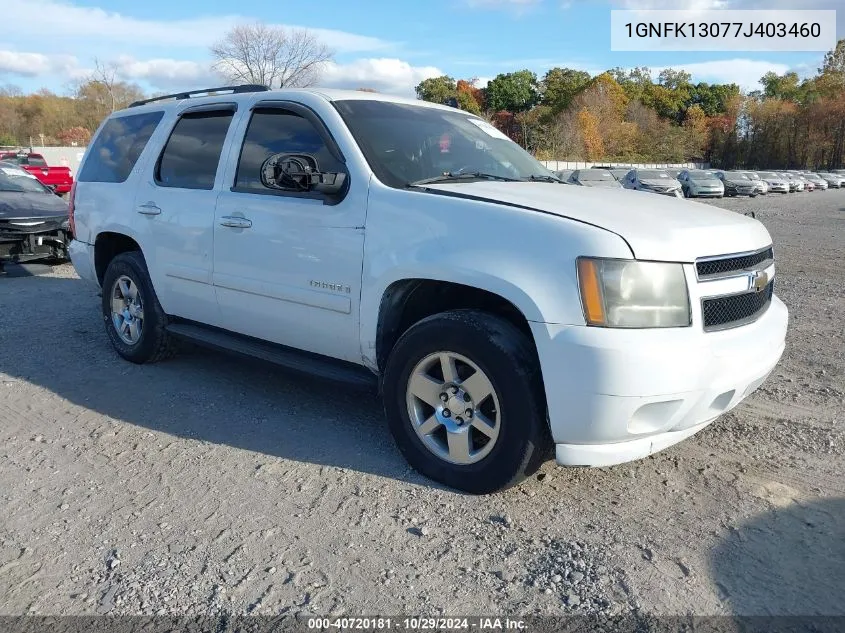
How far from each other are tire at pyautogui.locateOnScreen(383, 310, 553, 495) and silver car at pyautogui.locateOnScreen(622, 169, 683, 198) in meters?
23.9

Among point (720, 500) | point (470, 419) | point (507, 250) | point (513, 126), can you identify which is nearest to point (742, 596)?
point (720, 500)

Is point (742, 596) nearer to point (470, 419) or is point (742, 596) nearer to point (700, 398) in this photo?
point (700, 398)

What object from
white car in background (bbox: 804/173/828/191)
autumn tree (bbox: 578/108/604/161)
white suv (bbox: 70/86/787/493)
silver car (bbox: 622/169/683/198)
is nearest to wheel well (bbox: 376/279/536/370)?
white suv (bbox: 70/86/787/493)

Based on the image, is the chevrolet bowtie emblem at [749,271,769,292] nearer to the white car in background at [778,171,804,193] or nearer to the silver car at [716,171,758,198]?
the silver car at [716,171,758,198]

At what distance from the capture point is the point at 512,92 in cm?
9544

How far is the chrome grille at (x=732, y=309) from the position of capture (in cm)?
309

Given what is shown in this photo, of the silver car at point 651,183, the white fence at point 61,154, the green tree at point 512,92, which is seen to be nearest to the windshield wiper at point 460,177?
the silver car at point 651,183

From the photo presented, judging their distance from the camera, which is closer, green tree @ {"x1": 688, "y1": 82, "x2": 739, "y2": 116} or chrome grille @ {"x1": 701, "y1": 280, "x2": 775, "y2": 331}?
chrome grille @ {"x1": 701, "y1": 280, "x2": 775, "y2": 331}

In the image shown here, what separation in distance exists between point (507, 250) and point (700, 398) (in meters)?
1.05

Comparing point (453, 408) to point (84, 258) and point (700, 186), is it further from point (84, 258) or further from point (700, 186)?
point (700, 186)

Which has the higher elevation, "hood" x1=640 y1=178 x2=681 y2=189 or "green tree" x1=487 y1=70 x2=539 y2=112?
"green tree" x1=487 y1=70 x2=539 y2=112

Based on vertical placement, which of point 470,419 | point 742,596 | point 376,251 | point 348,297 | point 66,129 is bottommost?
point 742,596

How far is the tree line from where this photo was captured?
75.7m

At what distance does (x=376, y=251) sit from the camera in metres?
3.56
